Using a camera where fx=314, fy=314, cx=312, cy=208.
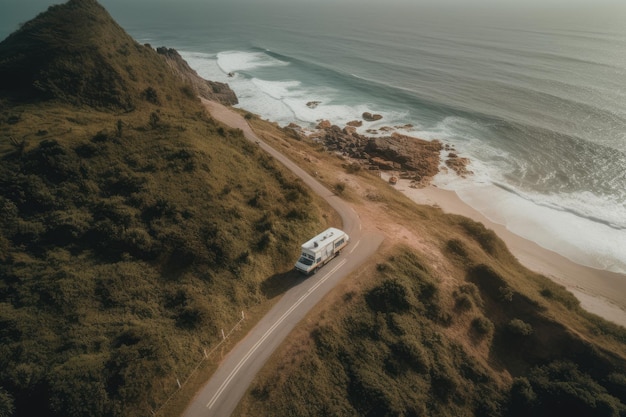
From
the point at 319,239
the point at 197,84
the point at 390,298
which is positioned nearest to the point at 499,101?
the point at 197,84

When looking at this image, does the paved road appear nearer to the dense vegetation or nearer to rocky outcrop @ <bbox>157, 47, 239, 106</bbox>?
the dense vegetation

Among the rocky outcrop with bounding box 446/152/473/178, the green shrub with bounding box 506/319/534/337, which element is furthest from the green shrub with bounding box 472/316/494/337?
the rocky outcrop with bounding box 446/152/473/178

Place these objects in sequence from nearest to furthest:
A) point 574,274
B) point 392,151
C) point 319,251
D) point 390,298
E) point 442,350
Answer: point 442,350 → point 390,298 → point 319,251 → point 574,274 → point 392,151

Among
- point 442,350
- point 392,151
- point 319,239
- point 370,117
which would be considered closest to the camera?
point 442,350

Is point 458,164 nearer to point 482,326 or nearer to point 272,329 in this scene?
point 482,326

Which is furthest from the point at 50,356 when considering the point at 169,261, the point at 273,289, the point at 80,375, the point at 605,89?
the point at 605,89

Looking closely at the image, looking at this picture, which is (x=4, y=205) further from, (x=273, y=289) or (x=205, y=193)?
(x=273, y=289)
